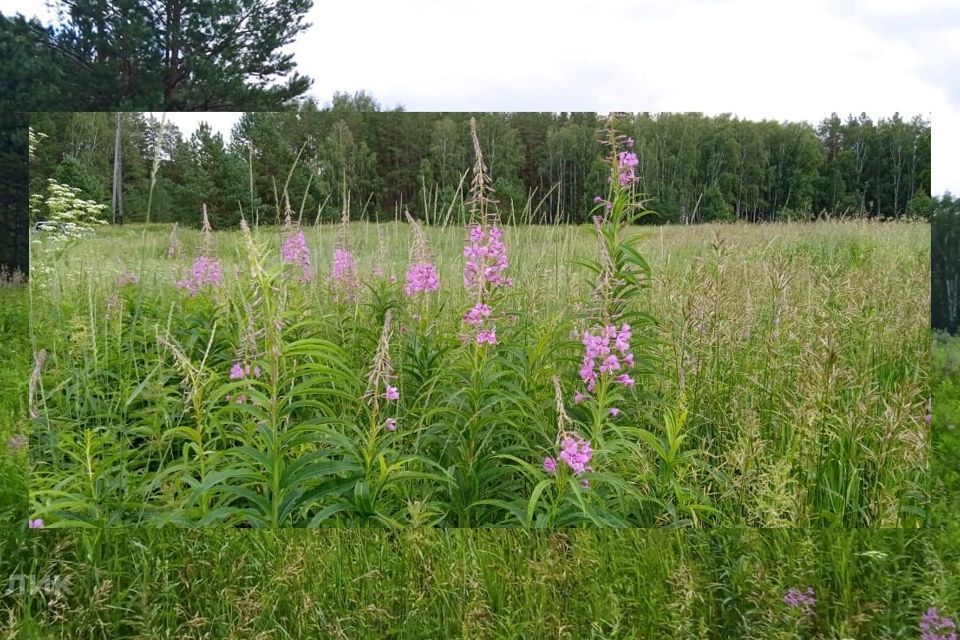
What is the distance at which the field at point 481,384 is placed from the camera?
11.1ft

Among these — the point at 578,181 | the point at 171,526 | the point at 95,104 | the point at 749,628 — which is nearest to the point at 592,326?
the point at 578,181

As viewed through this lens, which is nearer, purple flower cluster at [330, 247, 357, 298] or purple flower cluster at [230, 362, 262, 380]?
purple flower cluster at [230, 362, 262, 380]

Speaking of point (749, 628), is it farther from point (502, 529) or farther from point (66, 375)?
point (66, 375)

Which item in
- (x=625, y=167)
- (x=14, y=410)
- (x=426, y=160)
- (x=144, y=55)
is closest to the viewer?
(x=625, y=167)

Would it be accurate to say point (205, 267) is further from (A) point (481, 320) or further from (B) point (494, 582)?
(B) point (494, 582)

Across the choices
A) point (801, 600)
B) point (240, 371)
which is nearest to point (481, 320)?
point (240, 371)

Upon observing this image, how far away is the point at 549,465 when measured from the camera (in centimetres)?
338

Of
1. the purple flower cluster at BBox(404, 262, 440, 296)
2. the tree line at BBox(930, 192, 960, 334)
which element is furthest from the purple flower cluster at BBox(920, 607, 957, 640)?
the purple flower cluster at BBox(404, 262, 440, 296)

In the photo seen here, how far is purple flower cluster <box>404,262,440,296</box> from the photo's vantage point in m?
3.58

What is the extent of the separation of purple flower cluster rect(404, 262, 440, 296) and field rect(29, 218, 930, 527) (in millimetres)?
49

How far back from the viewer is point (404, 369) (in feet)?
11.5

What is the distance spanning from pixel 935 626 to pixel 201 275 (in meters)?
3.55

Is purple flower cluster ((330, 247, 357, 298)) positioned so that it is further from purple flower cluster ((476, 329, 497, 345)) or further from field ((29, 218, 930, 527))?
purple flower cluster ((476, 329, 497, 345))

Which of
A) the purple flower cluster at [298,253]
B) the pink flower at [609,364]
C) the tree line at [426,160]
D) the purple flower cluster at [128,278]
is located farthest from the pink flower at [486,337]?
the purple flower cluster at [128,278]
